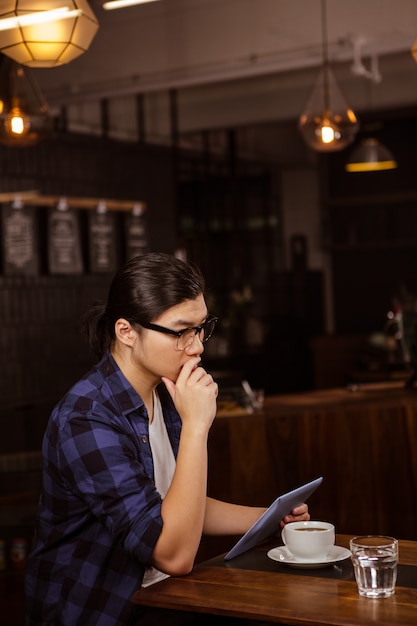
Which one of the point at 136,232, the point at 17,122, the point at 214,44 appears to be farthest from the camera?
the point at 136,232

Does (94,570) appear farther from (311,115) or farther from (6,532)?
(311,115)

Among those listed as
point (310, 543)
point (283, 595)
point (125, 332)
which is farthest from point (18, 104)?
point (283, 595)

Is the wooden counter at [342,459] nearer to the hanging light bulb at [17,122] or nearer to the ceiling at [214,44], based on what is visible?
the hanging light bulb at [17,122]

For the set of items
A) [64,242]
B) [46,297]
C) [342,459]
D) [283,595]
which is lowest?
[342,459]

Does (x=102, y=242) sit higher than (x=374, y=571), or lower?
higher

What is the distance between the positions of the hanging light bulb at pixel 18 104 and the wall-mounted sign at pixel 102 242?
2955mm

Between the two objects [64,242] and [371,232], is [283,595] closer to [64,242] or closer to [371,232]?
[64,242]

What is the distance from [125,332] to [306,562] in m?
0.67

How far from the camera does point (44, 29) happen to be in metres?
3.32

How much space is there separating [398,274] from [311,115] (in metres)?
4.83

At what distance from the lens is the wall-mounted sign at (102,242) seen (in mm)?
7609

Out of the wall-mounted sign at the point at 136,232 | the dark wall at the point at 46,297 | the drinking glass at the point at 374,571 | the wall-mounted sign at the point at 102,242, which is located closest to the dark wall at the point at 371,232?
the wall-mounted sign at the point at 136,232

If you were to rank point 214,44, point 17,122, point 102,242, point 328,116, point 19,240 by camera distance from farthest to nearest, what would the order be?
1. point 102,242
2. point 214,44
3. point 19,240
4. point 328,116
5. point 17,122

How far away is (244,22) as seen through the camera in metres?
6.94
